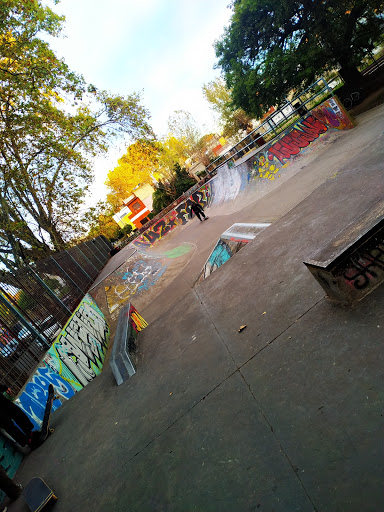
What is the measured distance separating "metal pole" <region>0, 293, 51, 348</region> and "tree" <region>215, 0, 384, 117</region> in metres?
20.9

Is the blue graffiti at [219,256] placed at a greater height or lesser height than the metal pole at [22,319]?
lesser

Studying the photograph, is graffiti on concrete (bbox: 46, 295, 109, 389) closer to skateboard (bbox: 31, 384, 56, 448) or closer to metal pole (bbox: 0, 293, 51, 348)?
metal pole (bbox: 0, 293, 51, 348)

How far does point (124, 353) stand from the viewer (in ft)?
15.2

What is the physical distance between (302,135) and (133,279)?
1107cm

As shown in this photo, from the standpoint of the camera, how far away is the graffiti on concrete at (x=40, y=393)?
4.54 metres

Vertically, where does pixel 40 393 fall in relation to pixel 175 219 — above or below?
below

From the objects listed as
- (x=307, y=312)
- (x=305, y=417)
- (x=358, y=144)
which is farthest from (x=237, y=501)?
(x=358, y=144)

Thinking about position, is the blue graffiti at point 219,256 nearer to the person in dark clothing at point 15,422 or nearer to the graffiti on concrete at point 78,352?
the graffiti on concrete at point 78,352

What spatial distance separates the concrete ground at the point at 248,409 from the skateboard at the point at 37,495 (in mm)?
145

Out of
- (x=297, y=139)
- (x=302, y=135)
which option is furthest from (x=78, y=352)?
(x=302, y=135)

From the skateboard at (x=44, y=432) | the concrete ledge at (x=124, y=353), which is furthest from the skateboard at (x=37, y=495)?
the concrete ledge at (x=124, y=353)

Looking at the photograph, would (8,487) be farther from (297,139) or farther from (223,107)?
(223,107)

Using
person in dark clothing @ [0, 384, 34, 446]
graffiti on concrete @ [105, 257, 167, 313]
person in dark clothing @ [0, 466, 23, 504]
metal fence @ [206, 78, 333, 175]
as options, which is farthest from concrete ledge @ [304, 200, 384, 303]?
metal fence @ [206, 78, 333, 175]

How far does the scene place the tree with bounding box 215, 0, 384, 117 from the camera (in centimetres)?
1680
